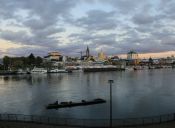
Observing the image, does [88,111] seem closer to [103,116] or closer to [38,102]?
[103,116]

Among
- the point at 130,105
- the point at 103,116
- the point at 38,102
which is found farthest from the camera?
the point at 38,102

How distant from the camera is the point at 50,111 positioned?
62.3 m

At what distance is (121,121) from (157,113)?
44.1 ft

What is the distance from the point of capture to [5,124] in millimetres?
40562

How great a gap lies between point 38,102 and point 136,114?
2520 centimetres

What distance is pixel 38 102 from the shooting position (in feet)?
246

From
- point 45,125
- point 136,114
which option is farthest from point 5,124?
point 136,114

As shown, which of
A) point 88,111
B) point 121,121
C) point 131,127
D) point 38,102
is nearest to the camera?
point 131,127

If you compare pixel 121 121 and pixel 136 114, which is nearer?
pixel 121 121

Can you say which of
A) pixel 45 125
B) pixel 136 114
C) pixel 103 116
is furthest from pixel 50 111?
pixel 45 125

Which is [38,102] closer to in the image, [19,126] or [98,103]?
[98,103]

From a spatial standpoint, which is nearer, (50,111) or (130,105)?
(50,111)

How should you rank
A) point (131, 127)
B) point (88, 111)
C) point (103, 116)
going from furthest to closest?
point (88, 111) < point (103, 116) < point (131, 127)

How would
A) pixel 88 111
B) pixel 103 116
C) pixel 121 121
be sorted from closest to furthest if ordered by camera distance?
1. pixel 121 121
2. pixel 103 116
3. pixel 88 111
